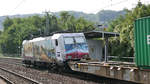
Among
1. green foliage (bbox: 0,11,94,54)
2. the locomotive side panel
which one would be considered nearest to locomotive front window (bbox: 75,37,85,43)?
the locomotive side panel

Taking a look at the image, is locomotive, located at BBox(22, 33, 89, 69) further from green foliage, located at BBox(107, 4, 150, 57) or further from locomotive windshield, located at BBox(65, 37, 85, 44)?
green foliage, located at BBox(107, 4, 150, 57)

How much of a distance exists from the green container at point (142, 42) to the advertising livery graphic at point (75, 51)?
7.87 m

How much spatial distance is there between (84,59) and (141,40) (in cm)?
797

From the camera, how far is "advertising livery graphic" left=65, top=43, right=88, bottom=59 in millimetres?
17953

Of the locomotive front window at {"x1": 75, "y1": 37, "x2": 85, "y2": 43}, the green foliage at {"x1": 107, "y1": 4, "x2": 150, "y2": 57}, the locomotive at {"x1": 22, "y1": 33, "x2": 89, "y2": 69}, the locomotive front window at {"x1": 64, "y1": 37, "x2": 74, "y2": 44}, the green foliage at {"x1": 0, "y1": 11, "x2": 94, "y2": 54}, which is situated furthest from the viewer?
the green foliage at {"x1": 0, "y1": 11, "x2": 94, "y2": 54}

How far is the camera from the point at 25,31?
69.1 meters

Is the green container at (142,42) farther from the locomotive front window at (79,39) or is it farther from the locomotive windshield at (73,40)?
the locomotive front window at (79,39)

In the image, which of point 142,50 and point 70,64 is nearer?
point 142,50

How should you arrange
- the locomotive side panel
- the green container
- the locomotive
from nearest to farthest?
the green container, the locomotive, the locomotive side panel

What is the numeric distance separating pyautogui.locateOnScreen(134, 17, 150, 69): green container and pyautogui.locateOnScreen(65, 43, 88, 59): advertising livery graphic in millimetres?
7872

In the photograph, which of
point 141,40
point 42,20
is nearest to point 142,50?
point 141,40

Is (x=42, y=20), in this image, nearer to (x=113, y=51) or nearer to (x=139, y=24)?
(x=113, y=51)

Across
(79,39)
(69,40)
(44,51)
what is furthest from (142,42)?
(44,51)

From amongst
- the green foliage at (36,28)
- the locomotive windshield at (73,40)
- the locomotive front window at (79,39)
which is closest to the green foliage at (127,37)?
the locomotive front window at (79,39)
